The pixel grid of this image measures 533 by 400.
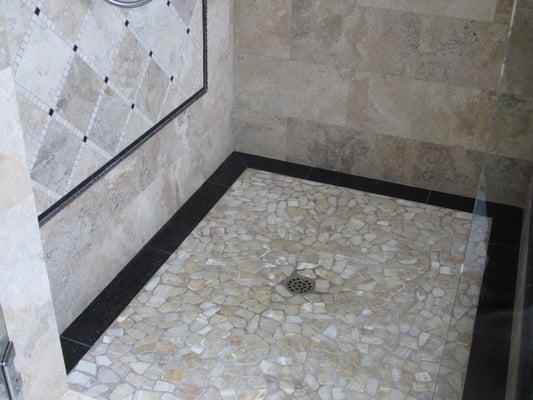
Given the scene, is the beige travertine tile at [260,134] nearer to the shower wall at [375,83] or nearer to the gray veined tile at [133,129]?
the shower wall at [375,83]

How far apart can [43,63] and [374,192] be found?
5.40ft

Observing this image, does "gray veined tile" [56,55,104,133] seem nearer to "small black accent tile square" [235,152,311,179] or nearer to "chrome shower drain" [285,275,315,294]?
Result: "chrome shower drain" [285,275,315,294]

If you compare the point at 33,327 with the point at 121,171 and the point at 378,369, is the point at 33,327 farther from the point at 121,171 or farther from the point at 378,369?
the point at 378,369

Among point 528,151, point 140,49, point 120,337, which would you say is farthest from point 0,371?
point 528,151

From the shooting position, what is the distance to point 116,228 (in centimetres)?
245

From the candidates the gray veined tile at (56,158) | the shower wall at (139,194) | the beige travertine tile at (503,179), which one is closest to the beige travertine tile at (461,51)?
the beige travertine tile at (503,179)

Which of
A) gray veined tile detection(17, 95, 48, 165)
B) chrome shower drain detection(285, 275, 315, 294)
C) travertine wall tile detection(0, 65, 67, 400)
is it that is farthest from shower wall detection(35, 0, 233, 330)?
chrome shower drain detection(285, 275, 315, 294)

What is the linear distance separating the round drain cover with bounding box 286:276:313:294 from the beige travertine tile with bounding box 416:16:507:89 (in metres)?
Result: 1.01

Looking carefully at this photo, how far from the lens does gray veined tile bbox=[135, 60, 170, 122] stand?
242 centimetres

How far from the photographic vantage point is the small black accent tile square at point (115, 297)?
2.27 metres

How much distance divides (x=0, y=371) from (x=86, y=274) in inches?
42.3

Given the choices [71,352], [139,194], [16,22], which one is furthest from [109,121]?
[71,352]

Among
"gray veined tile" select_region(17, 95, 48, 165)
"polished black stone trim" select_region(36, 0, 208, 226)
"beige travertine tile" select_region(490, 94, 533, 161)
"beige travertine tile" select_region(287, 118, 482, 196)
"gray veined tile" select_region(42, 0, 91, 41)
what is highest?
"gray veined tile" select_region(42, 0, 91, 41)

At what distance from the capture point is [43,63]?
189 centimetres
